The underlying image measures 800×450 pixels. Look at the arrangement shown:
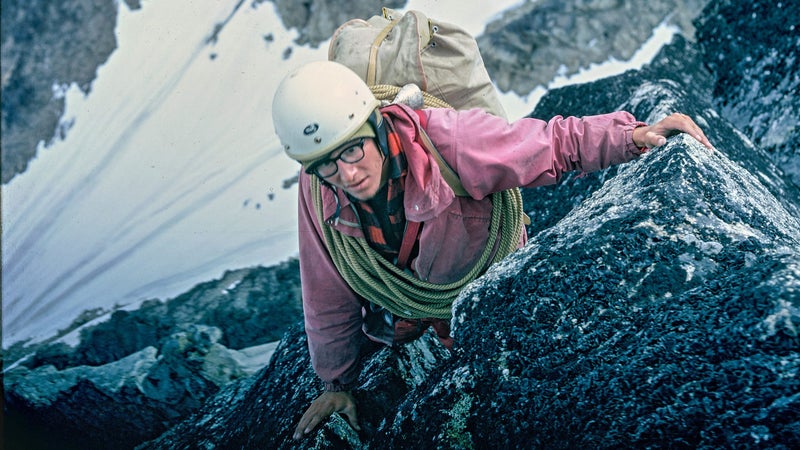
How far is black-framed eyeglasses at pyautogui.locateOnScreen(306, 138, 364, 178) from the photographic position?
1321 mm

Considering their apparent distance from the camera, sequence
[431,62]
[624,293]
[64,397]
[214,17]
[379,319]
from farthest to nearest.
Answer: [214,17], [64,397], [379,319], [431,62], [624,293]

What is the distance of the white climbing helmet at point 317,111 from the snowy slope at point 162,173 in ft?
9.11

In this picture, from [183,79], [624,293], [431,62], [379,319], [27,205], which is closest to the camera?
[624,293]

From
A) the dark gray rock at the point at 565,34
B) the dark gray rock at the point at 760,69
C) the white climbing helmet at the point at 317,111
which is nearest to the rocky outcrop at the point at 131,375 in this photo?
the white climbing helmet at the point at 317,111

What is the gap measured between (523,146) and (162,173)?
13.8 ft

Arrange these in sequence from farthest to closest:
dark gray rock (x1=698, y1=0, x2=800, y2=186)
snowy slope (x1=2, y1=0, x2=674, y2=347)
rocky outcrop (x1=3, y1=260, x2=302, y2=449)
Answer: snowy slope (x1=2, y1=0, x2=674, y2=347)
rocky outcrop (x1=3, y1=260, x2=302, y2=449)
dark gray rock (x1=698, y1=0, x2=800, y2=186)

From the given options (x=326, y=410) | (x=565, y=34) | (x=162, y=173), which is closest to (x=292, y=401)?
(x=326, y=410)

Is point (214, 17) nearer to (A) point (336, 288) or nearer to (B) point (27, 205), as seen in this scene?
(B) point (27, 205)

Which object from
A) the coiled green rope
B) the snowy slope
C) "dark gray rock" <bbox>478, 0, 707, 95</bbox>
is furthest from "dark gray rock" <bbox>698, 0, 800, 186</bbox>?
"dark gray rock" <bbox>478, 0, 707, 95</bbox>

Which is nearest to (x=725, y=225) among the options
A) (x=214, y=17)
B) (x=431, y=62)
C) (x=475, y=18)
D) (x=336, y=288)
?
(x=431, y=62)

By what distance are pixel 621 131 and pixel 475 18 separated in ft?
14.7

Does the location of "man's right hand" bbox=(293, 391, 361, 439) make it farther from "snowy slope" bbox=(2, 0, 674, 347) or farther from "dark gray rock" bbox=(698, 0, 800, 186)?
"snowy slope" bbox=(2, 0, 674, 347)

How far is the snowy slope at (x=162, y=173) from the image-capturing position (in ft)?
13.7

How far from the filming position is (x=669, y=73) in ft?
9.24
